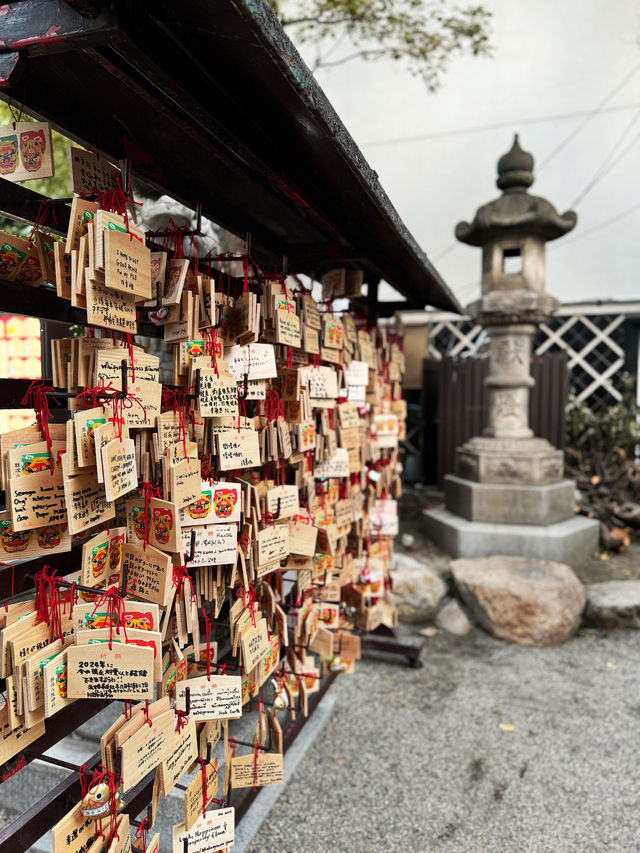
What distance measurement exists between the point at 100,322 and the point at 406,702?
3.11 metres

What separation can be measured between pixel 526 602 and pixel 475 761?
157 cm

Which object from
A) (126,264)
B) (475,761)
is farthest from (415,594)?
(126,264)

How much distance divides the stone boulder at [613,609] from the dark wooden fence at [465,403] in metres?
3.00

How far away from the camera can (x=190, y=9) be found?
1.10 m

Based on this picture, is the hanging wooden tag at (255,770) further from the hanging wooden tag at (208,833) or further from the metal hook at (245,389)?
the metal hook at (245,389)

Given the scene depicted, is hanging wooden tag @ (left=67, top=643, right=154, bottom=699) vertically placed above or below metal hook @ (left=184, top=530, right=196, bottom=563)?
below

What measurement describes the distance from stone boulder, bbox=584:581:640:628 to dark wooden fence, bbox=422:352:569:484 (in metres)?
3.00

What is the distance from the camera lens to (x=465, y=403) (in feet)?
26.1

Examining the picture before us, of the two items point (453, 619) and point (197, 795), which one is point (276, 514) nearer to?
point (197, 795)

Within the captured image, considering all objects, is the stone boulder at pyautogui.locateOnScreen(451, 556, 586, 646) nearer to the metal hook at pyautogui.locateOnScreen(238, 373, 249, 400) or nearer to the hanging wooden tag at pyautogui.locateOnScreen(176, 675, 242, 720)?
the hanging wooden tag at pyautogui.locateOnScreen(176, 675, 242, 720)

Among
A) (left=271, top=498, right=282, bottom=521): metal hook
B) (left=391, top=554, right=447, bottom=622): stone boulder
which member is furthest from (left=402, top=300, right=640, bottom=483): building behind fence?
(left=271, top=498, right=282, bottom=521): metal hook

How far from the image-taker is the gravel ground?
243 centimetres

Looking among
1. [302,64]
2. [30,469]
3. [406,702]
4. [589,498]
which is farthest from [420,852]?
[589,498]

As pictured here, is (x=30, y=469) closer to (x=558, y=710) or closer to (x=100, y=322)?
(x=100, y=322)
